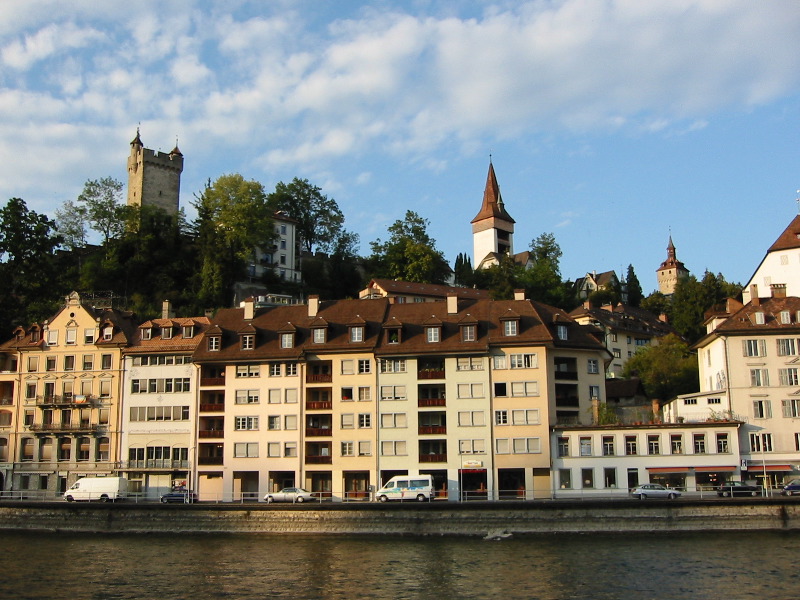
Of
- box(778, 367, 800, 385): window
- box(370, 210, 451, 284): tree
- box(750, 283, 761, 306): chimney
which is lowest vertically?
box(778, 367, 800, 385): window

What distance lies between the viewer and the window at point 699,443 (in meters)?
65.9

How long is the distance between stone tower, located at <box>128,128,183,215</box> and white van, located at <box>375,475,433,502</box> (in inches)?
3470

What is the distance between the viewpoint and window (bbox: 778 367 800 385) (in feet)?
221

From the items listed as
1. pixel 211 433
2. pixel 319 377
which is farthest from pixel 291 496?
pixel 211 433

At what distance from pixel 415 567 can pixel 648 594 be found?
1247 centimetres

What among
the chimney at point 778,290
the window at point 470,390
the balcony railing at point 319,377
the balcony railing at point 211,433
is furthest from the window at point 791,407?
the balcony railing at point 211,433

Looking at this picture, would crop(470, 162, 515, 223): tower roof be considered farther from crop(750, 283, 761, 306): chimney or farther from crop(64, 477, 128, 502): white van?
crop(64, 477, 128, 502): white van

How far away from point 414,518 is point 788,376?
105 feet

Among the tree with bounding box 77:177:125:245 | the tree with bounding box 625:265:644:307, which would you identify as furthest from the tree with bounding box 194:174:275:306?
the tree with bounding box 625:265:644:307

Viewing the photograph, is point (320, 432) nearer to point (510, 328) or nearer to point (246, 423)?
point (246, 423)

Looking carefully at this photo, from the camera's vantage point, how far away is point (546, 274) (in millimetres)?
130625

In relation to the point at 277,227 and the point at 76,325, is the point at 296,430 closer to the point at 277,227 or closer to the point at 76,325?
the point at 76,325

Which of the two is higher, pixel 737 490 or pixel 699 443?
pixel 699 443

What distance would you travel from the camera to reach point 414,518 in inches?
2229
